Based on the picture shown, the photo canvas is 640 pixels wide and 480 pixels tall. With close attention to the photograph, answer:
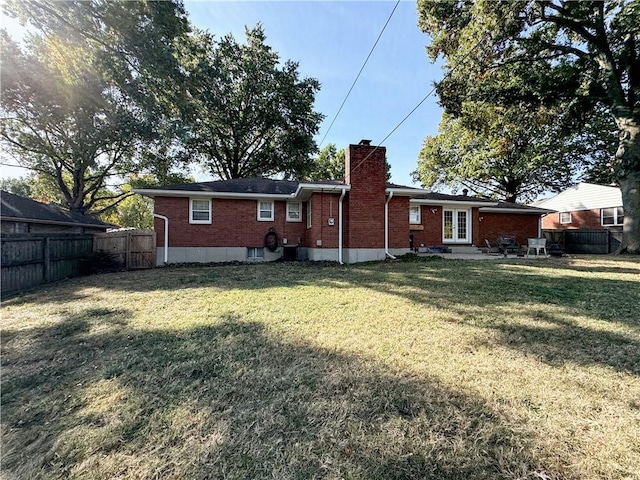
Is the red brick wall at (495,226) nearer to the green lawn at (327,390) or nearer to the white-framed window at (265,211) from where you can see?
the white-framed window at (265,211)

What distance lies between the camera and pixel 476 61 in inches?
473

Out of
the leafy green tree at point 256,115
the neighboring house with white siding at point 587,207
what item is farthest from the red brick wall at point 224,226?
the neighboring house with white siding at point 587,207

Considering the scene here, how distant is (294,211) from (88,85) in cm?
1310

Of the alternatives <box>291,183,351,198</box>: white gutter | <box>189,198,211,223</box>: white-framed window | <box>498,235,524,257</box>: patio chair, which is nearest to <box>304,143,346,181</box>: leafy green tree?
<box>498,235,524,257</box>: patio chair

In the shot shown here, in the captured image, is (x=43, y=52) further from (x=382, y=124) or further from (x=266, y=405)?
(x=266, y=405)

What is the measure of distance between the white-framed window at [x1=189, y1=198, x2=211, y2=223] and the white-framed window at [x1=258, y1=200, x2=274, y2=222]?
7.50 ft

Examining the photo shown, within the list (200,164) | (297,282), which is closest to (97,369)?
(297,282)

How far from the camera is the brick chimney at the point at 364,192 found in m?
11.4

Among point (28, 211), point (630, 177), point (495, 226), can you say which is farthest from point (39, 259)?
point (630, 177)

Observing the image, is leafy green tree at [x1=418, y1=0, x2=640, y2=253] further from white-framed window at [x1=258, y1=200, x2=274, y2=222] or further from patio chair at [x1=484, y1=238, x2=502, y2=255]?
white-framed window at [x1=258, y1=200, x2=274, y2=222]

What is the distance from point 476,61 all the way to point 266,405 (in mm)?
14858

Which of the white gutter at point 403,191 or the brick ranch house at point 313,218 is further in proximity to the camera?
the white gutter at point 403,191

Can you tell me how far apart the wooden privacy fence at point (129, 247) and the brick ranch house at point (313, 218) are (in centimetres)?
62

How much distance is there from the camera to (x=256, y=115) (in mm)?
22125
